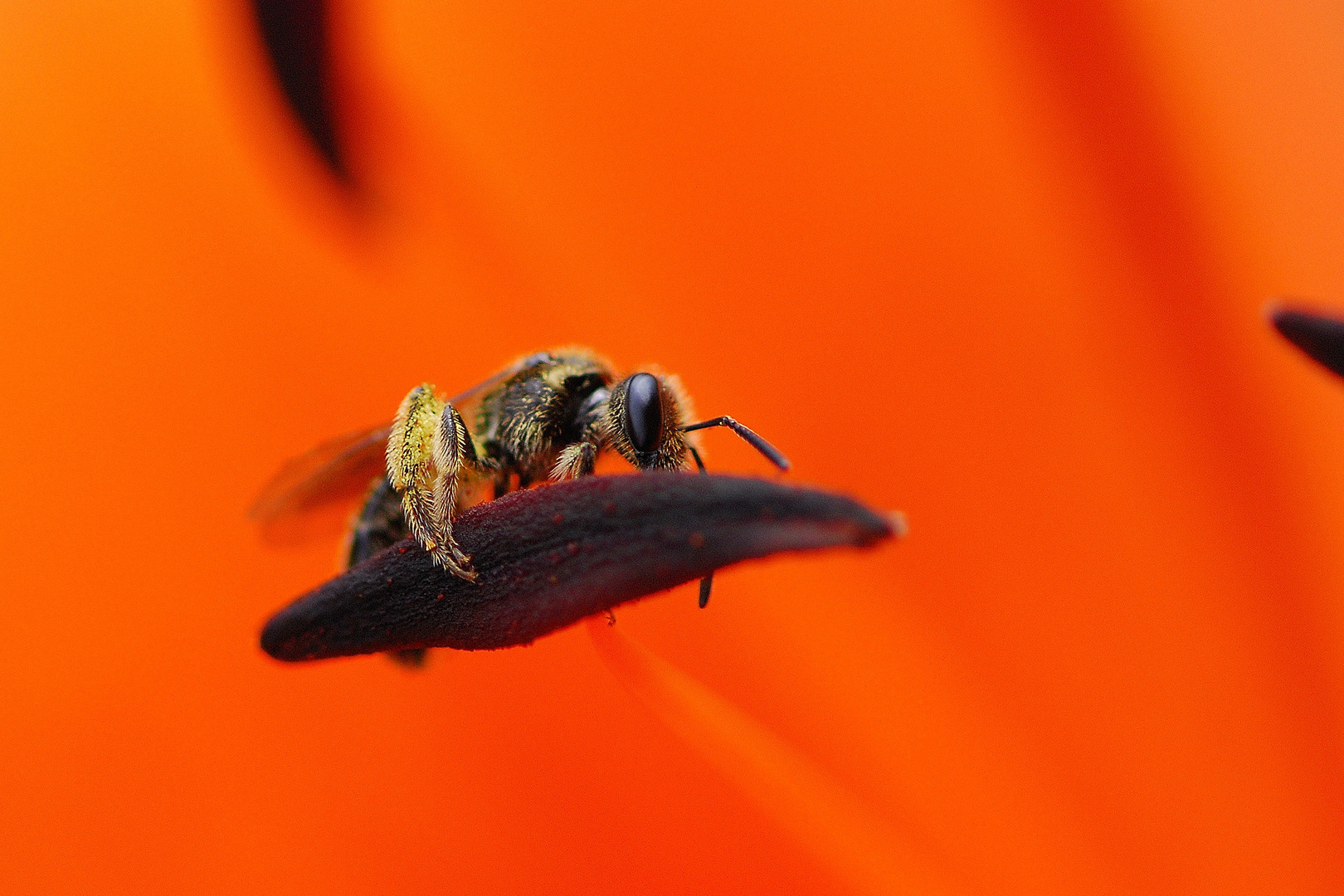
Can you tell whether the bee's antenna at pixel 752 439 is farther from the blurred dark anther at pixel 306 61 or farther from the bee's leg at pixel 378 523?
the blurred dark anther at pixel 306 61

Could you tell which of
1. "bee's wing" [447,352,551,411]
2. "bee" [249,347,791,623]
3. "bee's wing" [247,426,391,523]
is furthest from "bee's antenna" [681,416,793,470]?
"bee's wing" [247,426,391,523]

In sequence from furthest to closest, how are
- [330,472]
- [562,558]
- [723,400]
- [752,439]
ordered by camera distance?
[723,400], [330,472], [752,439], [562,558]

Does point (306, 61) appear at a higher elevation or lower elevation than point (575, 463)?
higher

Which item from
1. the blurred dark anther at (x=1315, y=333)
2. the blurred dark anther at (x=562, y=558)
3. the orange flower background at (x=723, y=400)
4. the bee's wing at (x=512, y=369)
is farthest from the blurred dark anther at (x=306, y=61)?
the blurred dark anther at (x=1315, y=333)

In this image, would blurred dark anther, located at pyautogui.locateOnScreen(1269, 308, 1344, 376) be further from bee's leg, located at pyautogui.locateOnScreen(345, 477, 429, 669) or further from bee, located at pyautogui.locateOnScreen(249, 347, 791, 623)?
bee's leg, located at pyautogui.locateOnScreen(345, 477, 429, 669)

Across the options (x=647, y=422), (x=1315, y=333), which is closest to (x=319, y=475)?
(x=647, y=422)

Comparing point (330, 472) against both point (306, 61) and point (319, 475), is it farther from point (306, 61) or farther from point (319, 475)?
point (306, 61)

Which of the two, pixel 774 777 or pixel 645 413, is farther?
pixel 645 413
